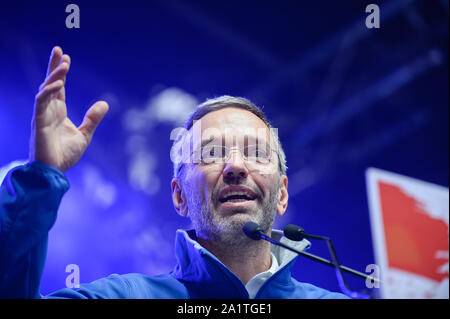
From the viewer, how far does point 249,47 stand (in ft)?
15.2

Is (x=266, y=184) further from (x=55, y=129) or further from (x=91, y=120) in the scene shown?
(x=55, y=129)

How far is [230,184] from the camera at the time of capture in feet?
6.07

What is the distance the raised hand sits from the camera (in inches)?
53.2

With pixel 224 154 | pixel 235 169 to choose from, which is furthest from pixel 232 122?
pixel 235 169

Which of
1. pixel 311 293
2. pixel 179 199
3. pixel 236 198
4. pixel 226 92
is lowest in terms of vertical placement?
pixel 311 293

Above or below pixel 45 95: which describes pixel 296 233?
below

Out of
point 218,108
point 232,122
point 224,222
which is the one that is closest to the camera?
point 224,222

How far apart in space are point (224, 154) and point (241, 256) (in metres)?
0.46

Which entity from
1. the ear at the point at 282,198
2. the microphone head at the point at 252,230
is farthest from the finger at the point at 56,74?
the ear at the point at 282,198

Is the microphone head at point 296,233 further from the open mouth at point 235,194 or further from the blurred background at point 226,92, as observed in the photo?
the blurred background at point 226,92

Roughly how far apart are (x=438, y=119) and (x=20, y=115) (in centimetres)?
468

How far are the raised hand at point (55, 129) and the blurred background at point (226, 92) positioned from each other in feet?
7.61

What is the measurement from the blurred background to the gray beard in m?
2.20

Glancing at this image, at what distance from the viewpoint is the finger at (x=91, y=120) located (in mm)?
1549
